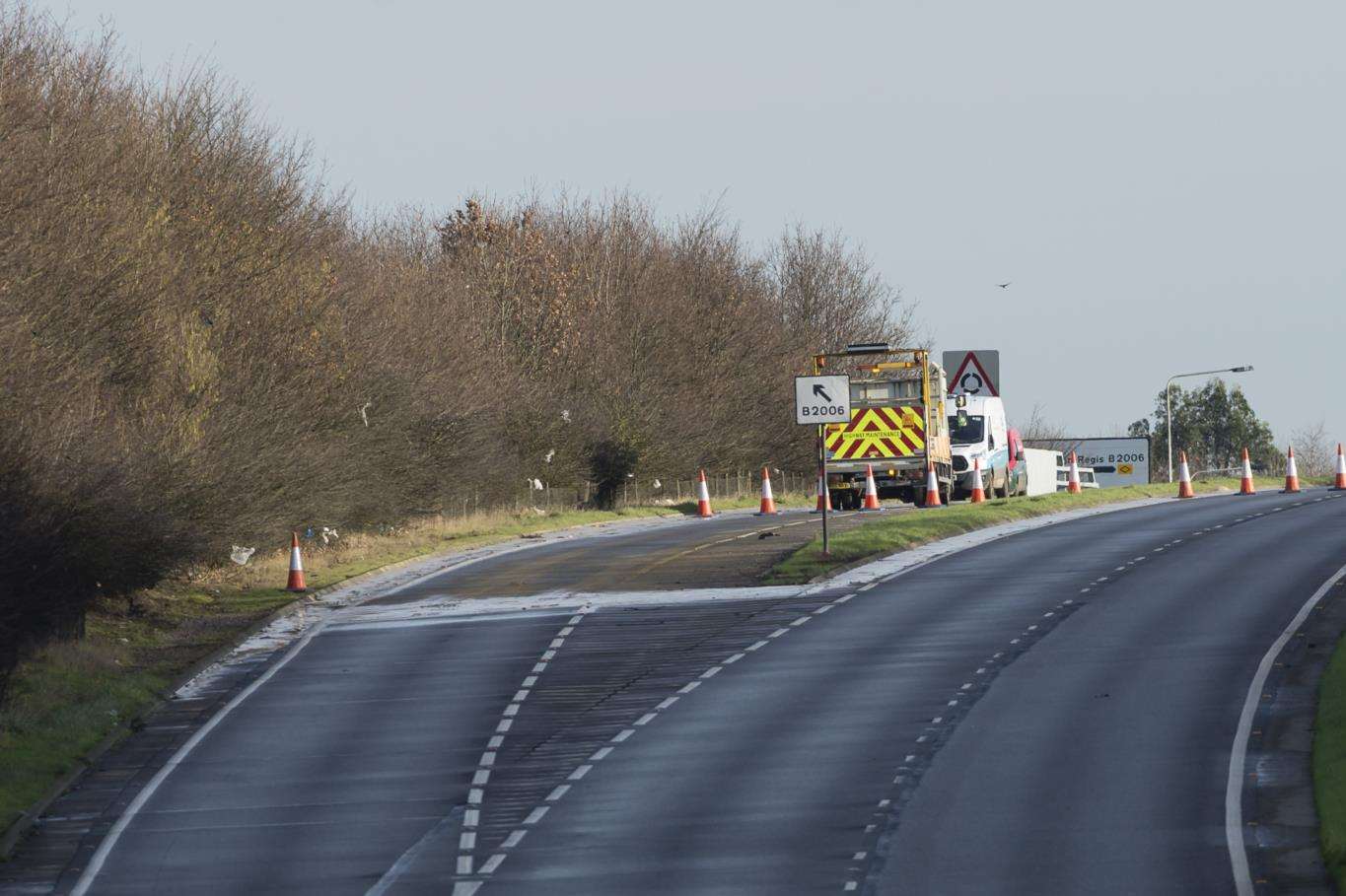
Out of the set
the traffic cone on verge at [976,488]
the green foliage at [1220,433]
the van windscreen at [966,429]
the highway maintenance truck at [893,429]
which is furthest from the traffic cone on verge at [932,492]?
the green foliage at [1220,433]

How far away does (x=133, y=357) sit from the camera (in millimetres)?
32969

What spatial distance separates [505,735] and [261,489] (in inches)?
625

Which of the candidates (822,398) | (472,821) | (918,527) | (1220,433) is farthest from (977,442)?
(1220,433)

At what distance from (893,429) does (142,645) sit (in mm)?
23678

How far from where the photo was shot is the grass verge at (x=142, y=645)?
72.2 ft

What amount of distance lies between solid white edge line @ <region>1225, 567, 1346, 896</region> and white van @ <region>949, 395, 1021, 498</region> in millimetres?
24729

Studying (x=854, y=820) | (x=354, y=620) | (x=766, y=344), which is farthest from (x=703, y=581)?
(x=766, y=344)

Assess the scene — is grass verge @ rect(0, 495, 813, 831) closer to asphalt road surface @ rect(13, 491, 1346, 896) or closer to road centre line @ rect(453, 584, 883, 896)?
asphalt road surface @ rect(13, 491, 1346, 896)

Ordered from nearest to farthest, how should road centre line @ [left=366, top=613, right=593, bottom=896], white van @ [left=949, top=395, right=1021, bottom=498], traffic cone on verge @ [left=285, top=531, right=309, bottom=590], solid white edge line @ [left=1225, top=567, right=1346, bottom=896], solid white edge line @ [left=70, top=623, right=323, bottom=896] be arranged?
solid white edge line @ [left=1225, top=567, right=1346, bottom=896]
road centre line @ [left=366, top=613, right=593, bottom=896]
solid white edge line @ [left=70, top=623, right=323, bottom=896]
traffic cone on verge @ [left=285, top=531, right=309, bottom=590]
white van @ [left=949, top=395, right=1021, bottom=498]

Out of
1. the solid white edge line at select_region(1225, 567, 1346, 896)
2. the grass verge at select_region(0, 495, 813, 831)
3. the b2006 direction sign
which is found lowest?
the solid white edge line at select_region(1225, 567, 1346, 896)

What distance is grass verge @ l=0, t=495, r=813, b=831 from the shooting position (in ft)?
72.2

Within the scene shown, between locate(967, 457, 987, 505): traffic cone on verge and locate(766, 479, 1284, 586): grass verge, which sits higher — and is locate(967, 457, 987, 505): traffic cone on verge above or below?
above

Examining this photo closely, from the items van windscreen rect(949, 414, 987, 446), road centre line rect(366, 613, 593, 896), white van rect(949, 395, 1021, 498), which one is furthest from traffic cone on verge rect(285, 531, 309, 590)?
van windscreen rect(949, 414, 987, 446)

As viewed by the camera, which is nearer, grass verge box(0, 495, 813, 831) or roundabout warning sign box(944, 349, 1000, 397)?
grass verge box(0, 495, 813, 831)
